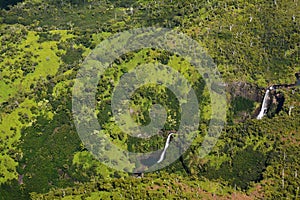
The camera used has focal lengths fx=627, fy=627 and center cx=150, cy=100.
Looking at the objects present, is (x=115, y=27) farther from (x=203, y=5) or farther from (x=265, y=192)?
(x=265, y=192)

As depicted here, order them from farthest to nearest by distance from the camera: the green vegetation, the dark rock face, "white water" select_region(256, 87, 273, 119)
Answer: the dark rock face → "white water" select_region(256, 87, 273, 119) → the green vegetation

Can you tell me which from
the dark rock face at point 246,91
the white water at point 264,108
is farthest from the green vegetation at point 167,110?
the white water at point 264,108

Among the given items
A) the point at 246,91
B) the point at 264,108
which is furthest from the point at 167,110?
the point at 264,108

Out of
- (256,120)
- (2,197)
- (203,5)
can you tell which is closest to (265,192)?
(256,120)

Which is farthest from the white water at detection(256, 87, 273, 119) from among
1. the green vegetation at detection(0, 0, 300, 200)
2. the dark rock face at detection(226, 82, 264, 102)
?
the green vegetation at detection(0, 0, 300, 200)

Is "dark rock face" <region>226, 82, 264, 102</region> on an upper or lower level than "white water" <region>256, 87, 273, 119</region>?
upper

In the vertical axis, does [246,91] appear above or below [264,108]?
above

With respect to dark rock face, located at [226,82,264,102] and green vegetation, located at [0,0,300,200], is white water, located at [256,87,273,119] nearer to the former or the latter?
dark rock face, located at [226,82,264,102]

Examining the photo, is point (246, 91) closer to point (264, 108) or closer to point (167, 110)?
point (264, 108)
